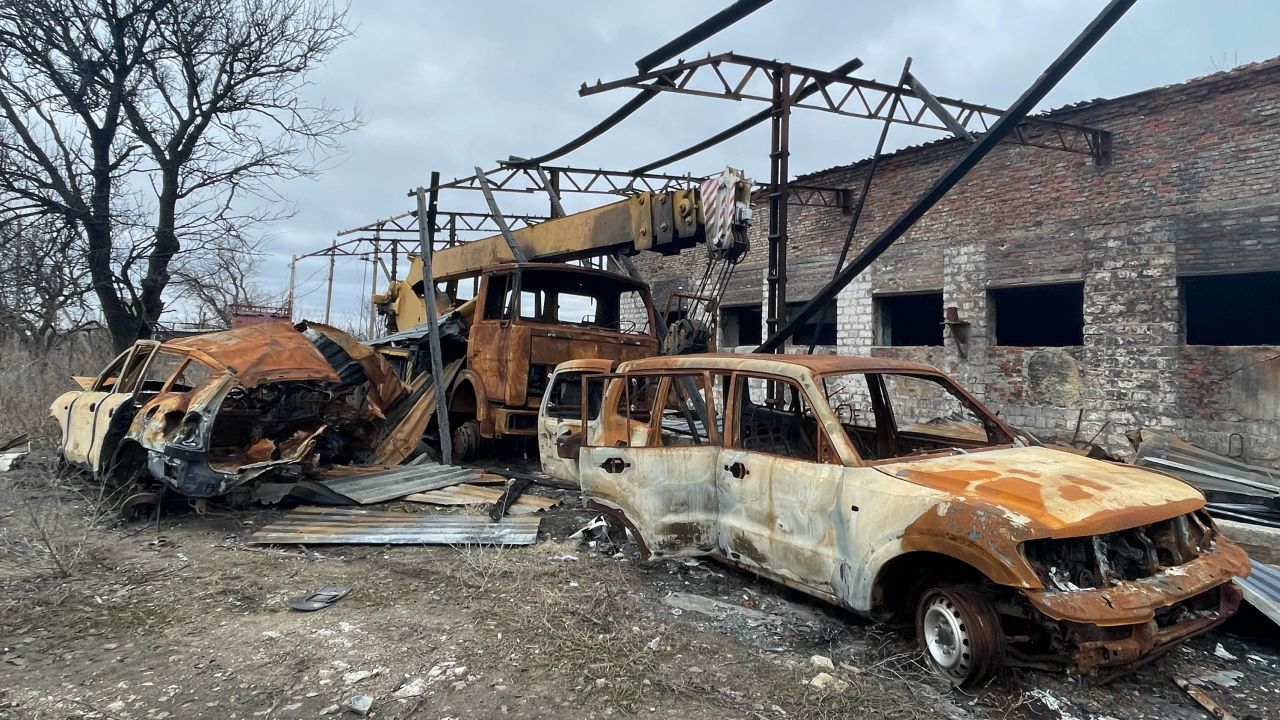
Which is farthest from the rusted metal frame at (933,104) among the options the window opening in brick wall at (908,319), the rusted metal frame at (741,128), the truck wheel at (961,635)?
the truck wheel at (961,635)

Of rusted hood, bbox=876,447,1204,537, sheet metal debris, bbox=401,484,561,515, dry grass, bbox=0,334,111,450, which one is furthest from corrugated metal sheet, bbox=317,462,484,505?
rusted hood, bbox=876,447,1204,537

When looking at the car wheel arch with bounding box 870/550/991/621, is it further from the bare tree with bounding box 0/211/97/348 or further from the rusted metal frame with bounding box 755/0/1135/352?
the bare tree with bounding box 0/211/97/348

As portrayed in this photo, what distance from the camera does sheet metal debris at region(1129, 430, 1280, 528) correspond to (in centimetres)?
577

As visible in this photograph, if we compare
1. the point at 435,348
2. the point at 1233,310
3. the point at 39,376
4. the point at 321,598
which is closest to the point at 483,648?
the point at 321,598

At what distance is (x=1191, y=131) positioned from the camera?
10.2m

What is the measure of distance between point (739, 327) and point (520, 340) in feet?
32.1

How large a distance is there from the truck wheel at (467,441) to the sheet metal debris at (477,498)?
1788 mm

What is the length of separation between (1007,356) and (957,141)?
12.7ft

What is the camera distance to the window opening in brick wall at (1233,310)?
11836mm

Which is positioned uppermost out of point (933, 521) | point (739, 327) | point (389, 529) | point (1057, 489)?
point (739, 327)

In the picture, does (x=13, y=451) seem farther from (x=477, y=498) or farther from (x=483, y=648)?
(x=483, y=648)

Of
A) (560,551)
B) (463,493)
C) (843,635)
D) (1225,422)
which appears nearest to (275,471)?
(463,493)

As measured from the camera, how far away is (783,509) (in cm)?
414

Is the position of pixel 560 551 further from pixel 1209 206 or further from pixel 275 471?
pixel 1209 206
